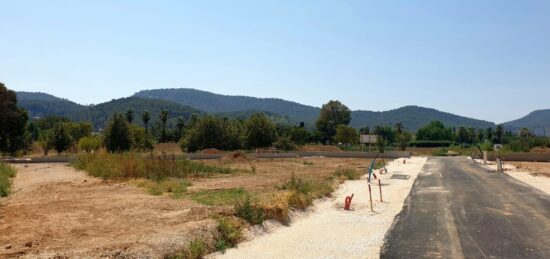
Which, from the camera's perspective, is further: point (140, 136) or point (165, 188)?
point (140, 136)

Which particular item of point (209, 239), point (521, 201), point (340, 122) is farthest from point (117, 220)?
point (340, 122)

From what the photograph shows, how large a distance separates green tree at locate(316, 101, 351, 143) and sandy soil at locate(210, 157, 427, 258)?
143232mm

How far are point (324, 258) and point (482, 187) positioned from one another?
807 inches

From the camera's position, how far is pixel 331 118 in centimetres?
16800

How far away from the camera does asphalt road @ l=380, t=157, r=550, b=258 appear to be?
463 inches

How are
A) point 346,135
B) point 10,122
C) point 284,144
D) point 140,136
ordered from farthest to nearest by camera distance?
point 346,135 < point 140,136 < point 284,144 < point 10,122

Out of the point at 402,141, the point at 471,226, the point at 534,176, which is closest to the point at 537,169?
the point at 534,176

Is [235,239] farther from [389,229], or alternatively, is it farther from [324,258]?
[389,229]

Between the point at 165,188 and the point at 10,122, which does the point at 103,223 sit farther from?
the point at 10,122

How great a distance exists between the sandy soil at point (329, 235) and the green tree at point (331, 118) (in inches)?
5639

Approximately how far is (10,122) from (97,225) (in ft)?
222

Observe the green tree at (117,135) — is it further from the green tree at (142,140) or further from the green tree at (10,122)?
the green tree at (10,122)

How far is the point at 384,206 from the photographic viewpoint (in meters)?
20.3

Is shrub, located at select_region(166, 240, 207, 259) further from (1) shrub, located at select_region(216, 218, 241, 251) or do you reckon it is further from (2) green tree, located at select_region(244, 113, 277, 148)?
(2) green tree, located at select_region(244, 113, 277, 148)
